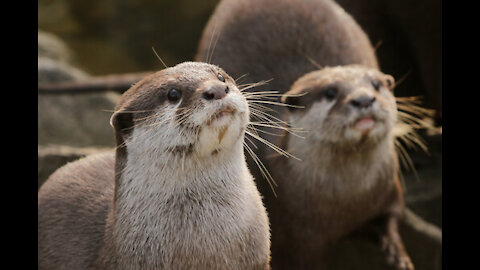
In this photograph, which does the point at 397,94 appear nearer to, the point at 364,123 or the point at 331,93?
the point at 331,93

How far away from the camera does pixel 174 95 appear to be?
1.94m

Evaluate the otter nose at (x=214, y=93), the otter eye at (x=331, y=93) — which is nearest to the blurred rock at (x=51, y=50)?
the otter eye at (x=331, y=93)

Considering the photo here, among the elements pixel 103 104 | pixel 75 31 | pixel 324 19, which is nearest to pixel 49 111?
pixel 103 104

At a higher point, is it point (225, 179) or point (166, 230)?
point (225, 179)

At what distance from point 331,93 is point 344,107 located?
0.49 feet

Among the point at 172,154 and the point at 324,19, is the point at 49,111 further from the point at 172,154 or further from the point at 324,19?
the point at 172,154

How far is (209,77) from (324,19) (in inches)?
68.9

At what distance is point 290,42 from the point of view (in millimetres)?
3480

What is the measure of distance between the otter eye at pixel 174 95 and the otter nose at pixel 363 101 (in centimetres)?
102

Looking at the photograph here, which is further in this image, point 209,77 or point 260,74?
point 260,74

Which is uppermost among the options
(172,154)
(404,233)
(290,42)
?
(290,42)

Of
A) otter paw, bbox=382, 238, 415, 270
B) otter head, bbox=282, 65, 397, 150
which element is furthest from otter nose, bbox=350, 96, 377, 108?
otter paw, bbox=382, 238, 415, 270

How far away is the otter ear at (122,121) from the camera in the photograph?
201 cm

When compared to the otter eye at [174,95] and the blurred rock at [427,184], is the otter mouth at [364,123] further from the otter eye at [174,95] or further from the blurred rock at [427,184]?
the otter eye at [174,95]
